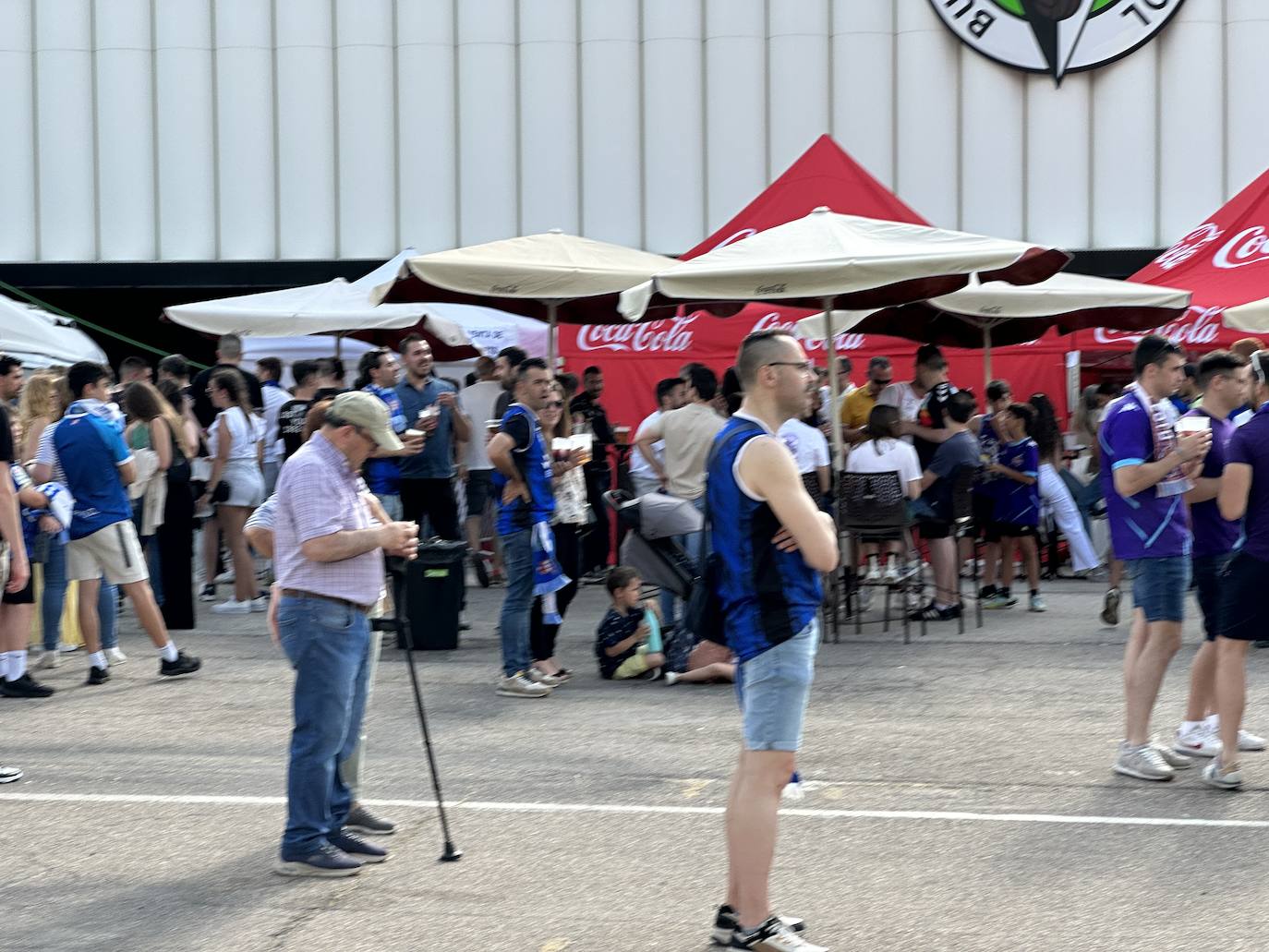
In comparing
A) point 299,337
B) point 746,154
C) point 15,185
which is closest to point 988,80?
point 746,154

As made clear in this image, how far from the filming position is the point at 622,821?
6.69 metres

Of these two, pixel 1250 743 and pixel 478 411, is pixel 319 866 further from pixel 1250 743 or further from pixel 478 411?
pixel 478 411

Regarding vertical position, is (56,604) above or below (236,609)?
above

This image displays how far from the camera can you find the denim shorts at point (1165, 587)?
7.25m

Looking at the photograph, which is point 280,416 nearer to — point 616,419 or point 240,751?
point 616,419

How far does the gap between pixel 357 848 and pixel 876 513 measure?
6184 millimetres

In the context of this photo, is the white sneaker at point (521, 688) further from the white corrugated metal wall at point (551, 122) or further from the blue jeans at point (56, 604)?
the white corrugated metal wall at point (551, 122)

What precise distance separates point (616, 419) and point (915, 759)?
9249 millimetres

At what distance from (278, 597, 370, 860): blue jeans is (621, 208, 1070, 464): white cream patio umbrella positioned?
18.5ft

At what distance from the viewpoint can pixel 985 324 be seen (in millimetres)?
14773

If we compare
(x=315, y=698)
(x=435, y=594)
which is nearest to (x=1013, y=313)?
(x=435, y=594)

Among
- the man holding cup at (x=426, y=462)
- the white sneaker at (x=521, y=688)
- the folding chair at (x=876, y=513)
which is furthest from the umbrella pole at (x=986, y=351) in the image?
the white sneaker at (x=521, y=688)

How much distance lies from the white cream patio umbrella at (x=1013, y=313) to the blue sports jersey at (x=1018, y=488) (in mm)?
1294

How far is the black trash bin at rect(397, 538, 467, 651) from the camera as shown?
11.0 m
